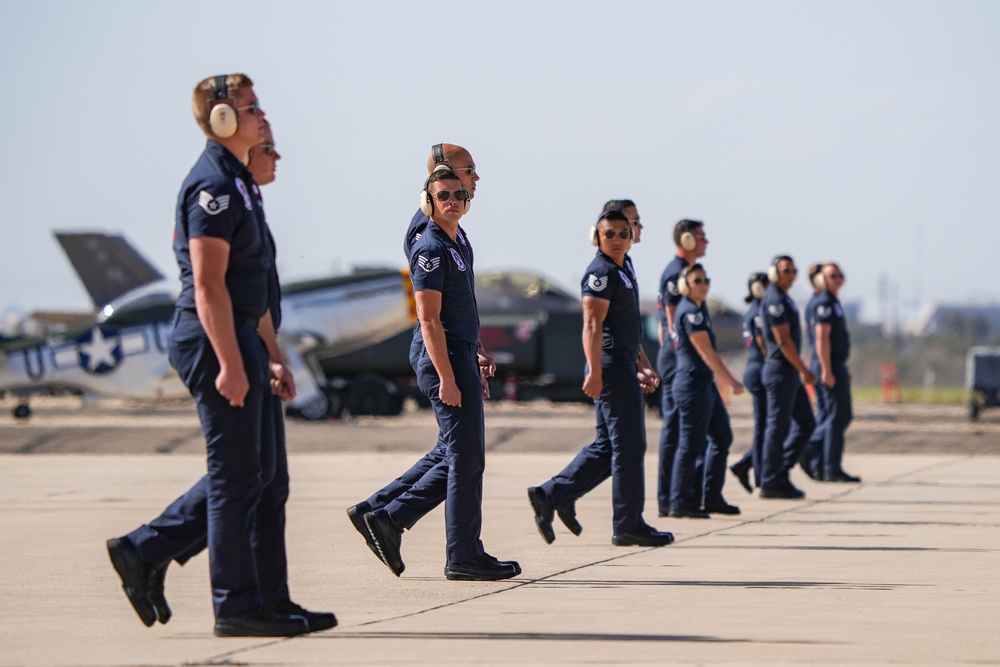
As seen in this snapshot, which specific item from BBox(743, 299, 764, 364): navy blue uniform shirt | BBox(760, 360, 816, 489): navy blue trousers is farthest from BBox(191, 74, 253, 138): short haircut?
BBox(743, 299, 764, 364): navy blue uniform shirt

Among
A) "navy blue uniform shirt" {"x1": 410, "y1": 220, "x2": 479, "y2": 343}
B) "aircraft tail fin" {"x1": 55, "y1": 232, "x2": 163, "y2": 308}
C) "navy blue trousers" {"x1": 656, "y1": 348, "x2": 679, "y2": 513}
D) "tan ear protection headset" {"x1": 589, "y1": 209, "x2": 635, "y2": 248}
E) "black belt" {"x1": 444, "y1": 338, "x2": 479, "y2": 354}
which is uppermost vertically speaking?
"aircraft tail fin" {"x1": 55, "y1": 232, "x2": 163, "y2": 308}

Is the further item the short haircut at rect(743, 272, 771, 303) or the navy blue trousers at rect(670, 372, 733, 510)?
the short haircut at rect(743, 272, 771, 303)

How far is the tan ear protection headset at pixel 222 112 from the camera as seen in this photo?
536 centimetres

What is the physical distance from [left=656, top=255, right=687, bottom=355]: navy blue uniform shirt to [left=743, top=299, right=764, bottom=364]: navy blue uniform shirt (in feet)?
7.18

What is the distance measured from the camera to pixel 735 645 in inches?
201

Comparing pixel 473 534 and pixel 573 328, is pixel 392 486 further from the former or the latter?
pixel 573 328

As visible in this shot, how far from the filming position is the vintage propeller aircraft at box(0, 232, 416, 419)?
2852 centimetres

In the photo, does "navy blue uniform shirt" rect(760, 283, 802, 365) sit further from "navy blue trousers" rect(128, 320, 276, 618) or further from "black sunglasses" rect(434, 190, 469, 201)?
"navy blue trousers" rect(128, 320, 276, 618)

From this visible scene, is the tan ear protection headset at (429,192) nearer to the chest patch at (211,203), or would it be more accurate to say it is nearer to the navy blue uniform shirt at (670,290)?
the chest patch at (211,203)

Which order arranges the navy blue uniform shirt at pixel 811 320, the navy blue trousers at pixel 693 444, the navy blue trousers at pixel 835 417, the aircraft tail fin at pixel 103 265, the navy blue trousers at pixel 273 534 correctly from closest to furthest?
the navy blue trousers at pixel 273 534, the navy blue trousers at pixel 693 444, the navy blue trousers at pixel 835 417, the navy blue uniform shirt at pixel 811 320, the aircraft tail fin at pixel 103 265

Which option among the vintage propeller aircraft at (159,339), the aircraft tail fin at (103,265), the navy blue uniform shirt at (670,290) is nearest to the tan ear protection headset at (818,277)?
the navy blue uniform shirt at (670,290)

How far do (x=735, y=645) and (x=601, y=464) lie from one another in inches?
143

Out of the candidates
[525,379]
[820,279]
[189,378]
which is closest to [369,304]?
[525,379]

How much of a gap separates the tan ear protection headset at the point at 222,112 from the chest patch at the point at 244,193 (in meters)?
Result: 0.19
